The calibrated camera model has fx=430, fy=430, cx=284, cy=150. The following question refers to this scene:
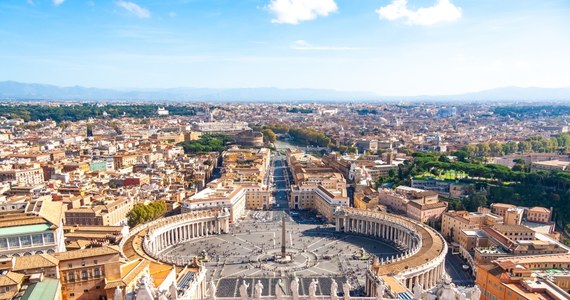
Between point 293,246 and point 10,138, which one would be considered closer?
point 293,246

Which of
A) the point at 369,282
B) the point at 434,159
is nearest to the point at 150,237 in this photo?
the point at 369,282

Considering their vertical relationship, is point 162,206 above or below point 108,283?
below

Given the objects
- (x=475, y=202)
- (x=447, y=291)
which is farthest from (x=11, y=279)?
(x=475, y=202)

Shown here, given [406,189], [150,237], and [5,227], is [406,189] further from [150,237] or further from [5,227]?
[5,227]

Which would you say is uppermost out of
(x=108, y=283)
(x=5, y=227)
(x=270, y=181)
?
(x=5, y=227)

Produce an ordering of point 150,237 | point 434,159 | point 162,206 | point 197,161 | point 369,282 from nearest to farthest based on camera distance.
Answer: point 369,282
point 150,237
point 162,206
point 434,159
point 197,161

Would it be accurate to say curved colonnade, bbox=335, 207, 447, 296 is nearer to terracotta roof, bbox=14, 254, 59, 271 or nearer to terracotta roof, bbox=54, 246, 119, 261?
terracotta roof, bbox=54, 246, 119, 261

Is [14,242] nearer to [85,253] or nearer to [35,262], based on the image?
[35,262]

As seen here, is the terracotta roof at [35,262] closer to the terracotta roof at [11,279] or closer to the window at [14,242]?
the terracotta roof at [11,279]

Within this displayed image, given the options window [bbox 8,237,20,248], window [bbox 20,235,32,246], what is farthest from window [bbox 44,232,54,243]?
window [bbox 8,237,20,248]
